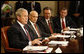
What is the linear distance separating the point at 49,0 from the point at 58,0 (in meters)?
0.66

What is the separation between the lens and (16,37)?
111 inches

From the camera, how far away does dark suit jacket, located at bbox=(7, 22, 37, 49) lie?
2768 millimetres

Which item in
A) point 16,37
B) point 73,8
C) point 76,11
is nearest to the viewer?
point 16,37

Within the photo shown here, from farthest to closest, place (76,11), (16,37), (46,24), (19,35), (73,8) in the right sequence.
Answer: (73,8) → (76,11) → (46,24) → (19,35) → (16,37)

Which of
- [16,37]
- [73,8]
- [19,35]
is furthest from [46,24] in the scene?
[73,8]

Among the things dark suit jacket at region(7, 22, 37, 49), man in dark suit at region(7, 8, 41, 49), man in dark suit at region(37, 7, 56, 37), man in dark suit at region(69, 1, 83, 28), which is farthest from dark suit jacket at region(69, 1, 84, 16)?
dark suit jacket at region(7, 22, 37, 49)

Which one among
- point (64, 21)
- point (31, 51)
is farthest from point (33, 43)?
point (64, 21)

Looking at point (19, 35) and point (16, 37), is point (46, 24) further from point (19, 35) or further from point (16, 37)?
point (16, 37)

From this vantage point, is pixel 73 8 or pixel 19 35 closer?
pixel 19 35

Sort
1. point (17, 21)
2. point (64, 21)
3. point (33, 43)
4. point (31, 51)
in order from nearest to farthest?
point (31, 51) < point (33, 43) < point (17, 21) < point (64, 21)

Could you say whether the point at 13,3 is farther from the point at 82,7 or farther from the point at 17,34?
the point at 17,34

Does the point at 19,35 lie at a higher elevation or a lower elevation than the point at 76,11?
higher

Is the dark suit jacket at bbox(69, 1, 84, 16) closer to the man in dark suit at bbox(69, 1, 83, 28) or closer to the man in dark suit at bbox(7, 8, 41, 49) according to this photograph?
the man in dark suit at bbox(69, 1, 83, 28)

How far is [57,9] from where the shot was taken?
971 cm
